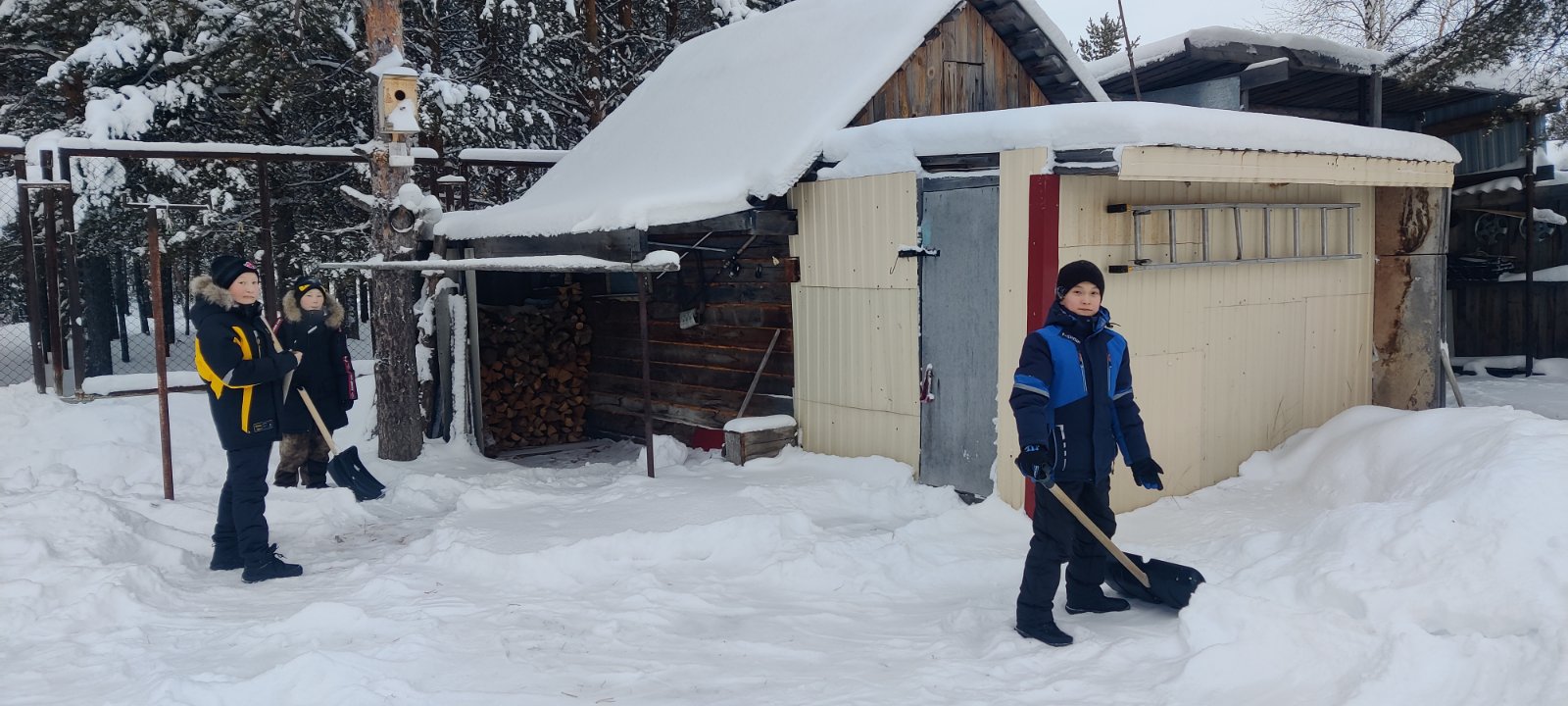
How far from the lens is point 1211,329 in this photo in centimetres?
693

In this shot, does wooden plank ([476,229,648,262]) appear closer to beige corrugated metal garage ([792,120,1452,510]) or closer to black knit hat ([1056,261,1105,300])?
beige corrugated metal garage ([792,120,1452,510])

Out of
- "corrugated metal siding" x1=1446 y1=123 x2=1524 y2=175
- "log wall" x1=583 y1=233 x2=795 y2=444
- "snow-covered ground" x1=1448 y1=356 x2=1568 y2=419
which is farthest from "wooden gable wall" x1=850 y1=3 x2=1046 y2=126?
"corrugated metal siding" x1=1446 y1=123 x2=1524 y2=175

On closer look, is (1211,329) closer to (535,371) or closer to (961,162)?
(961,162)

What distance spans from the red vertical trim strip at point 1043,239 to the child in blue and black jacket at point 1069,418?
1304 mm

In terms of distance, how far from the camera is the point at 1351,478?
652 centimetres

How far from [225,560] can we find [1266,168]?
6.45 meters

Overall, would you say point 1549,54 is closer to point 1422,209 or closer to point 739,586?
point 1422,209

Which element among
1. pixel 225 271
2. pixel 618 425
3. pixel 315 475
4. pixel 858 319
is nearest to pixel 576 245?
pixel 858 319

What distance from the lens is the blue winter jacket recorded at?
15.1ft

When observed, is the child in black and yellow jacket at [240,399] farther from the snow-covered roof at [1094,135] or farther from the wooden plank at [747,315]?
the snow-covered roof at [1094,135]

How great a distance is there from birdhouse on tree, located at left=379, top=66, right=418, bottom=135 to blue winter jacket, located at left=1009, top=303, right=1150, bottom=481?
5898 millimetres

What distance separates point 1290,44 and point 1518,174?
5599 millimetres

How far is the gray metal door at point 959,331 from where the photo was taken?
21.4ft

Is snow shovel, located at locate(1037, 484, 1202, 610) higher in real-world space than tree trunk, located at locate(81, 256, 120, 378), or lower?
lower
